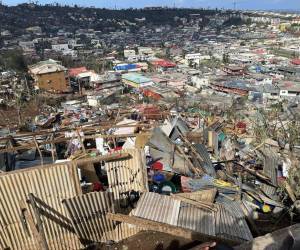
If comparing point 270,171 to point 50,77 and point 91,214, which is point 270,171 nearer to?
point 91,214

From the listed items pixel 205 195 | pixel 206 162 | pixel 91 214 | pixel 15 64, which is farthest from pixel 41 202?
pixel 15 64

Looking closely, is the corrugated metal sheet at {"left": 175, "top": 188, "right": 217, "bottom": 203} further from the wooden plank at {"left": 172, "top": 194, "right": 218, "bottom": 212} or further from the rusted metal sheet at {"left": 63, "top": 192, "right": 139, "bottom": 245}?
the rusted metal sheet at {"left": 63, "top": 192, "right": 139, "bottom": 245}

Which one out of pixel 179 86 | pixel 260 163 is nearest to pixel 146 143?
pixel 260 163

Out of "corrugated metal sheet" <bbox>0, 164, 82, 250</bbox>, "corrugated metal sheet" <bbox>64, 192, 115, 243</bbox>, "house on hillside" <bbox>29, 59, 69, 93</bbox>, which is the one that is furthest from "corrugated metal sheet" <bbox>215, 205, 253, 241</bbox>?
"house on hillside" <bbox>29, 59, 69, 93</bbox>

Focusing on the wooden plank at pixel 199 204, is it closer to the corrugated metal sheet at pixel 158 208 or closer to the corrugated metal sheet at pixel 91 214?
the corrugated metal sheet at pixel 158 208

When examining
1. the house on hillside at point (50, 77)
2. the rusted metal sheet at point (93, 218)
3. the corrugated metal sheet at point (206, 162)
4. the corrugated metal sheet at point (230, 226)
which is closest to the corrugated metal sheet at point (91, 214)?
the rusted metal sheet at point (93, 218)

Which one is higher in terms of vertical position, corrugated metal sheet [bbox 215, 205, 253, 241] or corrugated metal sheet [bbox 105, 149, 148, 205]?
corrugated metal sheet [bbox 105, 149, 148, 205]
